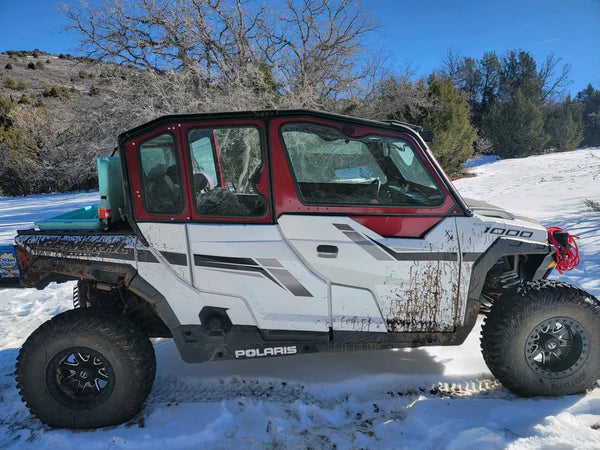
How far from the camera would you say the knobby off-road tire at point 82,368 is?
253 centimetres

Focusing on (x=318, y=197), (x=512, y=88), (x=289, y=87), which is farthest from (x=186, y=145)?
(x=512, y=88)

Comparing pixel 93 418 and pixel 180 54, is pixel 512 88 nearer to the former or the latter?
pixel 180 54

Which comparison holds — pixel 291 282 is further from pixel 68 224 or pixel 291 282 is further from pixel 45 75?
pixel 45 75

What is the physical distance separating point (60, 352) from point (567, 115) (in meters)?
46.8

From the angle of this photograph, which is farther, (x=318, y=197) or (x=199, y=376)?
(x=199, y=376)

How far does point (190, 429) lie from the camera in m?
2.48

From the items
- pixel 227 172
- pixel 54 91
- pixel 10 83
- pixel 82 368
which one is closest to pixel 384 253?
pixel 227 172

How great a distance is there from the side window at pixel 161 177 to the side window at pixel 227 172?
0.39 feet

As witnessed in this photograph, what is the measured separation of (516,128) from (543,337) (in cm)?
3418

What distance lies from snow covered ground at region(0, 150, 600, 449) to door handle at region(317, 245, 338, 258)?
3.48 ft

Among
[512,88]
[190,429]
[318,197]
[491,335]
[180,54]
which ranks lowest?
[190,429]

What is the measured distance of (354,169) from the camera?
2.69 metres

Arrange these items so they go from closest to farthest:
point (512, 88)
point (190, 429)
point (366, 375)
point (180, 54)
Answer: point (190, 429) → point (366, 375) → point (180, 54) → point (512, 88)

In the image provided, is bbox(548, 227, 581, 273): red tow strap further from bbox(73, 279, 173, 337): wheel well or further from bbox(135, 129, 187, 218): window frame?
bbox(73, 279, 173, 337): wheel well
